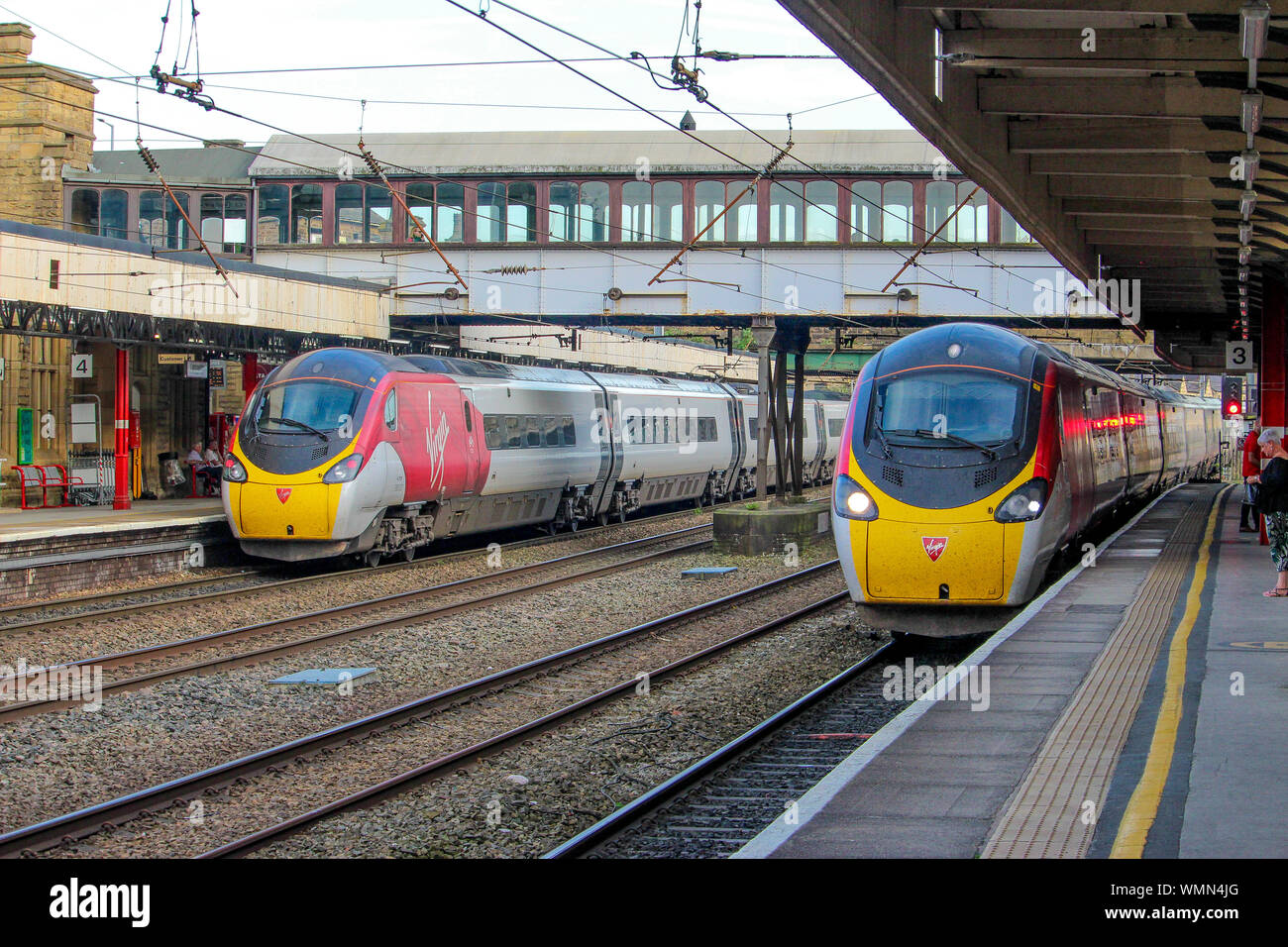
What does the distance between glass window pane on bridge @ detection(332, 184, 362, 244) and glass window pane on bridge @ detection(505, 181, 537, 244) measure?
3444mm

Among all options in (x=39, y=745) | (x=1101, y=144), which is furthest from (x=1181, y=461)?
(x=39, y=745)

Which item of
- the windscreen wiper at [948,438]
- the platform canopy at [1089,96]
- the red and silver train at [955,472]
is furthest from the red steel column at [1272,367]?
the windscreen wiper at [948,438]

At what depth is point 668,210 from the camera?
1137 inches

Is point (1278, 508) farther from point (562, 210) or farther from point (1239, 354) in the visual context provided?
point (562, 210)

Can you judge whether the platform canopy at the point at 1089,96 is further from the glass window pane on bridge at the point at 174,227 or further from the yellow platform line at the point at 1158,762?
the glass window pane on bridge at the point at 174,227

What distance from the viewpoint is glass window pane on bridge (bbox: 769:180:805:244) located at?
28609mm

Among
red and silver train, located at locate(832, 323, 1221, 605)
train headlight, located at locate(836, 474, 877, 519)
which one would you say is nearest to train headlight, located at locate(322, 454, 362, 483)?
red and silver train, located at locate(832, 323, 1221, 605)

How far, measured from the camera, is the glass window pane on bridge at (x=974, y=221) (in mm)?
27922

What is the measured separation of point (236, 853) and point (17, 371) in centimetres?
2207

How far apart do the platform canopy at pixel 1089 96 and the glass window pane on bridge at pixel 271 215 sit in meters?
19.1

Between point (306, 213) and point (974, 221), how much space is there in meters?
14.5

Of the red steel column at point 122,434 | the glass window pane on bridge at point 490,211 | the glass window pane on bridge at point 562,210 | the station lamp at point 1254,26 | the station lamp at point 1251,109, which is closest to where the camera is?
the station lamp at point 1254,26

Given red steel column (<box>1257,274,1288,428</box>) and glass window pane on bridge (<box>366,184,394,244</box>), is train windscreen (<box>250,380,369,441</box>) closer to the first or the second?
glass window pane on bridge (<box>366,184,394,244</box>)
